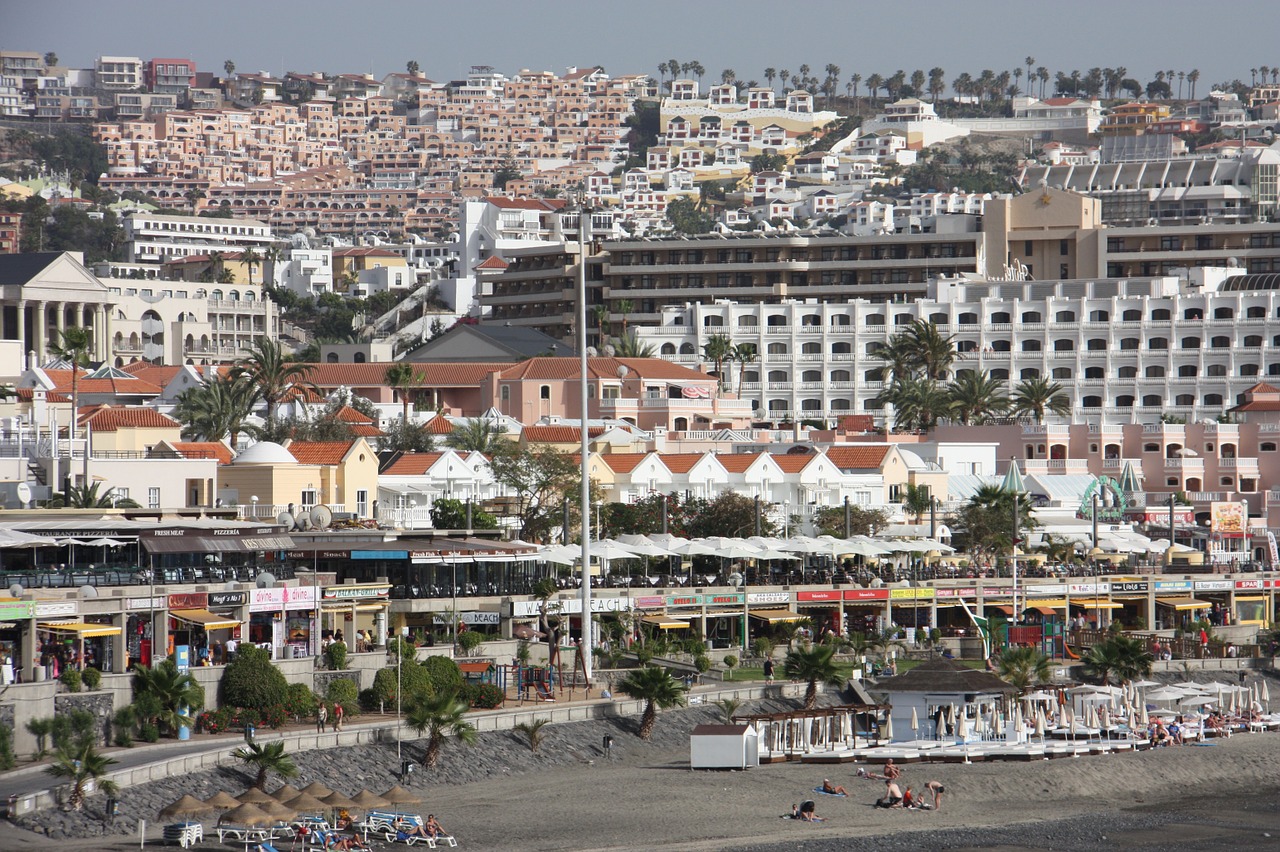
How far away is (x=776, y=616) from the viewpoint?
70.2 m

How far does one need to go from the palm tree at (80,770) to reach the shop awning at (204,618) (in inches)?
490

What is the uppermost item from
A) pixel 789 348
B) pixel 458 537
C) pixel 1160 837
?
pixel 789 348

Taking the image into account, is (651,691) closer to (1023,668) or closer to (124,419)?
(1023,668)

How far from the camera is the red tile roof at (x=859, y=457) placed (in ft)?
327

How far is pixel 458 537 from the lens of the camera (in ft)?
223

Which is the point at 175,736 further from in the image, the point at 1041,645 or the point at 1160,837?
the point at 1041,645

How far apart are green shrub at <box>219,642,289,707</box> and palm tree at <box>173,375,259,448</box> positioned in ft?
164

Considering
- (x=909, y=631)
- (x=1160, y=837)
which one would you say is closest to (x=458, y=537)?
(x=909, y=631)

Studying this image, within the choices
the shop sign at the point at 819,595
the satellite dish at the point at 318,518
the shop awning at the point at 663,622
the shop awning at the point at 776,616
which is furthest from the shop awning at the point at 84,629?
the shop sign at the point at 819,595

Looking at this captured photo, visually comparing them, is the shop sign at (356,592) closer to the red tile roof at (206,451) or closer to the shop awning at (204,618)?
the shop awning at (204,618)

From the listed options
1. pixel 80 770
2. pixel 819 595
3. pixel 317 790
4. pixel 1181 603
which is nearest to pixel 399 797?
pixel 317 790

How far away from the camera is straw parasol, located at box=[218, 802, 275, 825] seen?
3878cm

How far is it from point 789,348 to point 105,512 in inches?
4160

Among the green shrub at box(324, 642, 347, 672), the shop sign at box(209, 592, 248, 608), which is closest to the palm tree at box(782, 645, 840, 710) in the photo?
the green shrub at box(324, 642, 347, 672)
